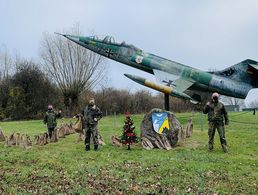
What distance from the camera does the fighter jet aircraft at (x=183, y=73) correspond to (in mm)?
21656

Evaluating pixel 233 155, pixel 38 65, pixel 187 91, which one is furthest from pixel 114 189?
pixel 38 65

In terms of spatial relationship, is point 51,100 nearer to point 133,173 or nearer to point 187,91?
point 187,91

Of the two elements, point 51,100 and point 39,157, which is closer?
point 39,157

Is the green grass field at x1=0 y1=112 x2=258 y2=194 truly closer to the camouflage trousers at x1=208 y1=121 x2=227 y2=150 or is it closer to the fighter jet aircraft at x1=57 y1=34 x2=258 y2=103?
the camouflage trousers at x1=208 y1=121 x2=227 y2=150

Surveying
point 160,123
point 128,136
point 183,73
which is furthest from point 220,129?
point 183,73

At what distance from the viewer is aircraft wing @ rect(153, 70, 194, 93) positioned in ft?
70.8

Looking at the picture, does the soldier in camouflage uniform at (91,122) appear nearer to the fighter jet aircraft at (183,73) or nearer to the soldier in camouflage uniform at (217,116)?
the soldier in camouflage uniform at (217,116)

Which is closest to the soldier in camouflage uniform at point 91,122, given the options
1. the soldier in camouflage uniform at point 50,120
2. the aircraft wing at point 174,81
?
the soldier in camouflage uniform at point 50,120

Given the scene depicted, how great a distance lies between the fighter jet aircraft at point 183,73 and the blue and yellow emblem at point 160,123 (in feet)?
23.6

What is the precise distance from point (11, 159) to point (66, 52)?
31062 mm

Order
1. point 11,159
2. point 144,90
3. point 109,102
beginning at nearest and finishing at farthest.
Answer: point 11,159
point 109,102
point 144,90

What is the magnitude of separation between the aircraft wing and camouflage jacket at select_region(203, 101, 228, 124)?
9181 millimetres

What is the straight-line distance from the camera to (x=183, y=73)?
73.4 feet

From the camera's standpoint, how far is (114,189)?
702cm
